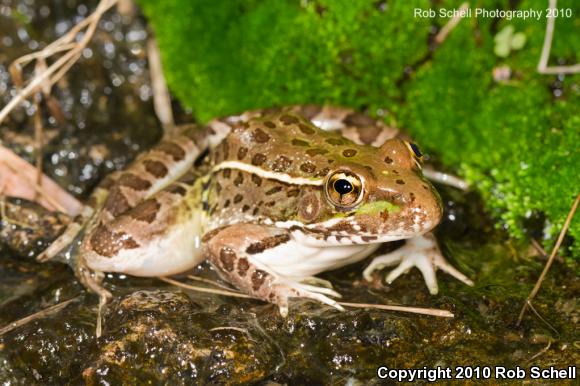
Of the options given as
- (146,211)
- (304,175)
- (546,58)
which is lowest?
(146,211)

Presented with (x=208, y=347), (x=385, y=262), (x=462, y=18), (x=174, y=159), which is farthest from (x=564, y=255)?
(x=174, y=159)

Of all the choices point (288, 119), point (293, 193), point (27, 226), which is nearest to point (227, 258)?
point (293, 193)

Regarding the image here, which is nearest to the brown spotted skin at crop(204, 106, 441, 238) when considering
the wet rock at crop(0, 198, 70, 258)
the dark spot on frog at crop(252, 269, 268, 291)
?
the dark spot on frog at crop(252, 269, 268, 291)

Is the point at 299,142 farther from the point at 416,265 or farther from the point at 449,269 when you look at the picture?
the point at 449,269

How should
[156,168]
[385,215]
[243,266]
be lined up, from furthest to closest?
1. [156,168]
2. [243,266]
3. [385,215]

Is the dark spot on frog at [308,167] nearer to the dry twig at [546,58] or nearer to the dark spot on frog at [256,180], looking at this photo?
the dark spot on frog at [256,180]

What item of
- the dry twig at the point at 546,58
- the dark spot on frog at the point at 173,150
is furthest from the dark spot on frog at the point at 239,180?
the dry twig at the point at 546,58
